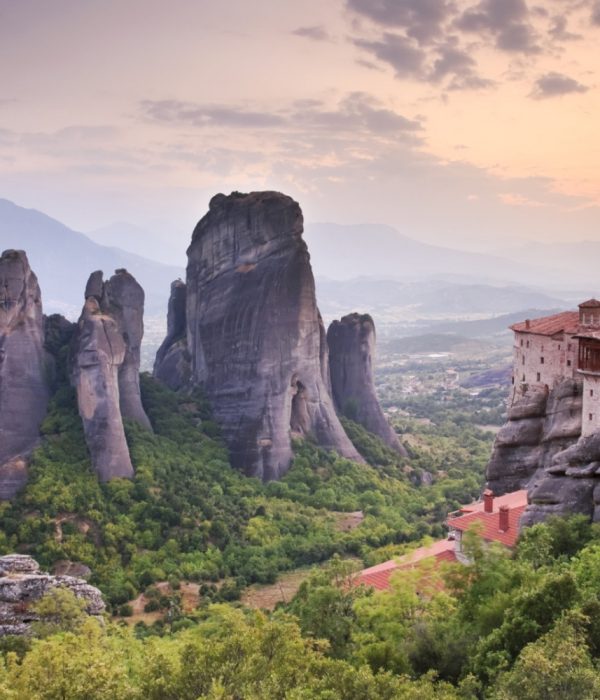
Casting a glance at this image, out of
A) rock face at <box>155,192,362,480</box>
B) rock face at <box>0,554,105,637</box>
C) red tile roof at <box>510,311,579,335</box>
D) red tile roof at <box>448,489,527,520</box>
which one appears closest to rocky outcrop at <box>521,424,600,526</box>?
red tile roof at <box>448,489,527,520</box>

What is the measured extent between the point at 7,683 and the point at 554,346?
1069 inches

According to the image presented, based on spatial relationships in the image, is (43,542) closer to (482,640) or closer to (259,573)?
(259,573)

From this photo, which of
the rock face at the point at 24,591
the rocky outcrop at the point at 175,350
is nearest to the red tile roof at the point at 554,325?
the rock face at the point at 24,591

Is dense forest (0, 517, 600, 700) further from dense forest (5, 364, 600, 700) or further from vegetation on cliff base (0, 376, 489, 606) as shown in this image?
vegetation on cliff base (0, 376, 489, 606)

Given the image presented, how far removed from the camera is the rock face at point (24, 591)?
3481cm

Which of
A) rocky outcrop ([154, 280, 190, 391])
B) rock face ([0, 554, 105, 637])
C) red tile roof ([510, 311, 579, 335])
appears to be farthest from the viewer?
rocky outcrop ([154, 280, 190, 391])

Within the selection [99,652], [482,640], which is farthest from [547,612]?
[99,652]

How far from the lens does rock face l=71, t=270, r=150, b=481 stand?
5338 centimetres

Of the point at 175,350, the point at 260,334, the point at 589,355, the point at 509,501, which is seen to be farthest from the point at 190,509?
the point at 589,355

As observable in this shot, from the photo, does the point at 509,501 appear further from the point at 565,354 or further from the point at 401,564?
the point at 565,354

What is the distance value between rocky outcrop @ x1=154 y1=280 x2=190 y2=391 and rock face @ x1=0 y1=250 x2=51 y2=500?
1655 cm

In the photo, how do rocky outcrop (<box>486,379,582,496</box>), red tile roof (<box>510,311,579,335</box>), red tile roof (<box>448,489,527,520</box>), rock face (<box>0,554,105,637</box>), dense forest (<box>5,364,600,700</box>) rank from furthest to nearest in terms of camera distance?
1. red tile roof (<box>510,311,579,335</box>)
2. rocky outcrop (<box>486,379,582,496</box>)
3. red tile roof (<box>448,489,527,520</box>)
4. rock face (<box>0,554,105,637</box>)
5. dense forest (<box>5,364,600,700</box>)

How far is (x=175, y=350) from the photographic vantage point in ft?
237

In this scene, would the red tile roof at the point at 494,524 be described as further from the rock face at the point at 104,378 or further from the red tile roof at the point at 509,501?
the rock face at the point at 104,378
